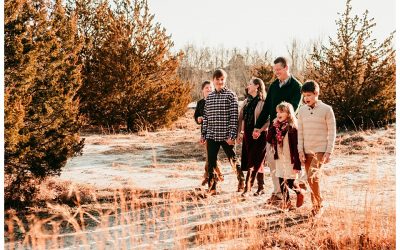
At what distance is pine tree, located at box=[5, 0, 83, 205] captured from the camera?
521 centimetres

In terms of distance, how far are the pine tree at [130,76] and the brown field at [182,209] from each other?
379 centimetres

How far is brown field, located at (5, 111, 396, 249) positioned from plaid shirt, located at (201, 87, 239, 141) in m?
0.84

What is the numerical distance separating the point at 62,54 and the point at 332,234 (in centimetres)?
485

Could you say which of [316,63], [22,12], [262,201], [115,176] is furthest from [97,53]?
[262,201]

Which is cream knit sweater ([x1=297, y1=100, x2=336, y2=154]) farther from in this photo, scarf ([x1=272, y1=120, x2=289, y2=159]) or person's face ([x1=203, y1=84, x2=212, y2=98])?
person's face ([x1=203, y1=84, x2=212, y2=98])

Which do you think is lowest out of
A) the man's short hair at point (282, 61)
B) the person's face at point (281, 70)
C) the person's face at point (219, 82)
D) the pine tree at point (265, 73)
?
the person's face at point (219, 82)

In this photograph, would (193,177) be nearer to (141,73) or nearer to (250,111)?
(250,111)

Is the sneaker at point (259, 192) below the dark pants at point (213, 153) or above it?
below

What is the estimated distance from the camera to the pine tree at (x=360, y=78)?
580 inches

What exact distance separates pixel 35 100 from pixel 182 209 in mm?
2586

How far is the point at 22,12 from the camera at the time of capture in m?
5.62

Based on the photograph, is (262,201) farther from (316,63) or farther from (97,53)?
(97,53)

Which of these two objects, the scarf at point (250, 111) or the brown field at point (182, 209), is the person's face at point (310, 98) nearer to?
the brown field at point (182, 209)

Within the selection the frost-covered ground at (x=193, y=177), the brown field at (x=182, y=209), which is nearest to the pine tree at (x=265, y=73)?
the frost-covered ground at (x=193, y=177)
